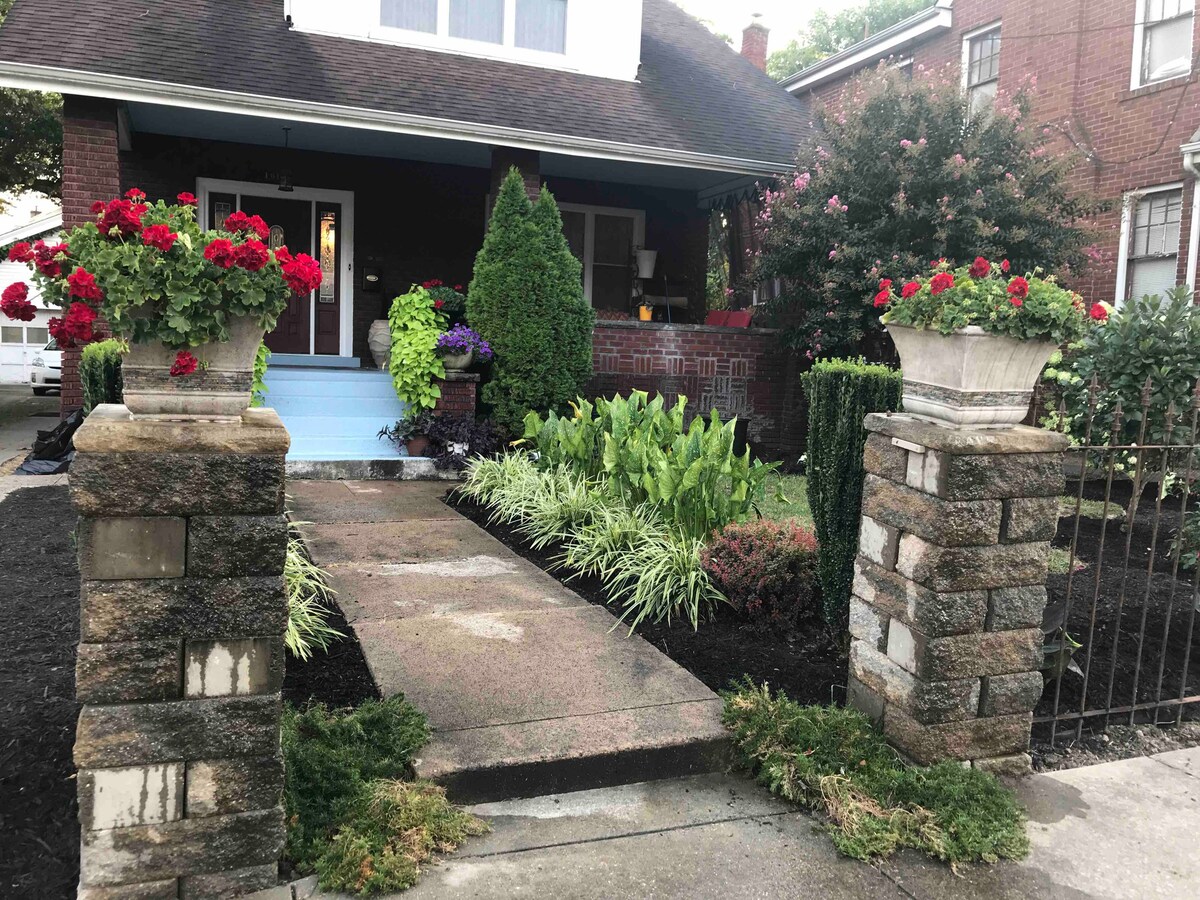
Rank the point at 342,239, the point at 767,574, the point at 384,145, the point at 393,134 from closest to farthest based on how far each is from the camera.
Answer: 1. the point at 767,574
2. the point at 393,134
3. the point at 384,145
4. the point at 342,239

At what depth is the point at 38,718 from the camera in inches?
131

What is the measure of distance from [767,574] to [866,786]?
158 cm

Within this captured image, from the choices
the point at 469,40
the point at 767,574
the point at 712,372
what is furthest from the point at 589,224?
the point at 767,574

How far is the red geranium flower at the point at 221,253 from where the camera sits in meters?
2.49

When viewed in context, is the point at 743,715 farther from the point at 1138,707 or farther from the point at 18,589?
the point at 18,589

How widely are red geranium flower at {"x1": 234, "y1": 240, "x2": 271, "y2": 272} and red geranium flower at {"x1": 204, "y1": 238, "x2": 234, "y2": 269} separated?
16 millimetres

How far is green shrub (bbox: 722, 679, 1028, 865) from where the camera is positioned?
2.83 meters

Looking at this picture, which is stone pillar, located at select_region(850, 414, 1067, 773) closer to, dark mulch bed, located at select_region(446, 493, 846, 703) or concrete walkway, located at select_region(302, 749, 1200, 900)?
concrete walkway, located at select_region(302, 749, 1200, 900)

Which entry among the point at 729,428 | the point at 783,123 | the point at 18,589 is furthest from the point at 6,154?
the point at 729,428

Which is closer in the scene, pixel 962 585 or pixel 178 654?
pixel 178 654

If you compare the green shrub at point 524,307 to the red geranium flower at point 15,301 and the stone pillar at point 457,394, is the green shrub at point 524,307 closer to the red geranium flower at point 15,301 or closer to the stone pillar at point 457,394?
the stone pillar at point 457,394

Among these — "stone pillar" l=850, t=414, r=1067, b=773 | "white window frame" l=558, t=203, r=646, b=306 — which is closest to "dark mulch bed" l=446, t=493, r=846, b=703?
"stone pillar" l=850, t=414, r=1067, b=773

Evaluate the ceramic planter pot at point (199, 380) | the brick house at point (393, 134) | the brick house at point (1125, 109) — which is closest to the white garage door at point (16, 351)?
the brick house at point (393, 134)

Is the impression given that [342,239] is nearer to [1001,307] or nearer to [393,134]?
[393,134]
